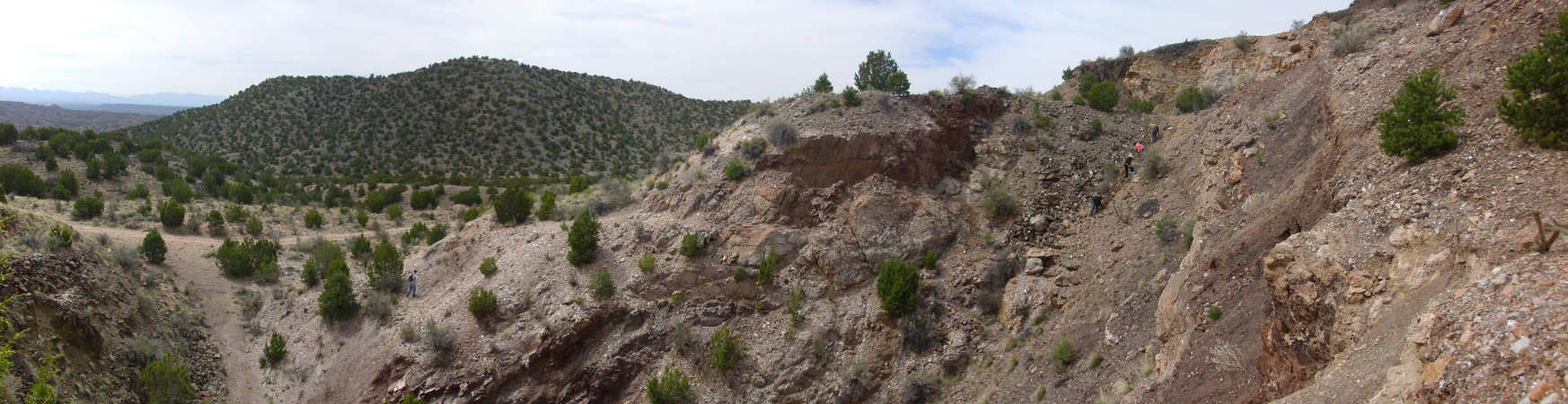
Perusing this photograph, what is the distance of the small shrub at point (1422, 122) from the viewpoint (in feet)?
33.1

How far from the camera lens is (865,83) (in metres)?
26.3

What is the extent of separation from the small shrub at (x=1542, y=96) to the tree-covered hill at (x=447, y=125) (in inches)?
1807

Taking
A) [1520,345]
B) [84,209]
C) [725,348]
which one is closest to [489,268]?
[725,348]

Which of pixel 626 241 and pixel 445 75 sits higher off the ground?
pixel 445 75

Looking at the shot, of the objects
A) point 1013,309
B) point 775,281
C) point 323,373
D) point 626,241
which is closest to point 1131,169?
point 1013,309

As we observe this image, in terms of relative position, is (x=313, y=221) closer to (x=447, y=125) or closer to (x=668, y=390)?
(x=668, y=390)

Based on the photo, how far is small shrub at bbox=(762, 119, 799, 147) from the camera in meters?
21.8

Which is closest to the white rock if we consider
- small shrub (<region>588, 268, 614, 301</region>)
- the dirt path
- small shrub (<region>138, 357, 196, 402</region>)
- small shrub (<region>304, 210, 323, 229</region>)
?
small shrub (<region>588, 268, 614, 301</region>)

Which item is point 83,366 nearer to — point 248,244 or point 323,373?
point 323,373

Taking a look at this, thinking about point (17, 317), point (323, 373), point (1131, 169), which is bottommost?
point (323, 373)

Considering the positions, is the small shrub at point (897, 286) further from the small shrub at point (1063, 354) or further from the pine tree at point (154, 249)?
the pine tree at point (154, 249)

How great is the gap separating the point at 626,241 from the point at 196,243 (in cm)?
1751

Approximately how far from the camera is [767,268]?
19.1m

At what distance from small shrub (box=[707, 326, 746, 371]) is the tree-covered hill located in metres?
34.0
